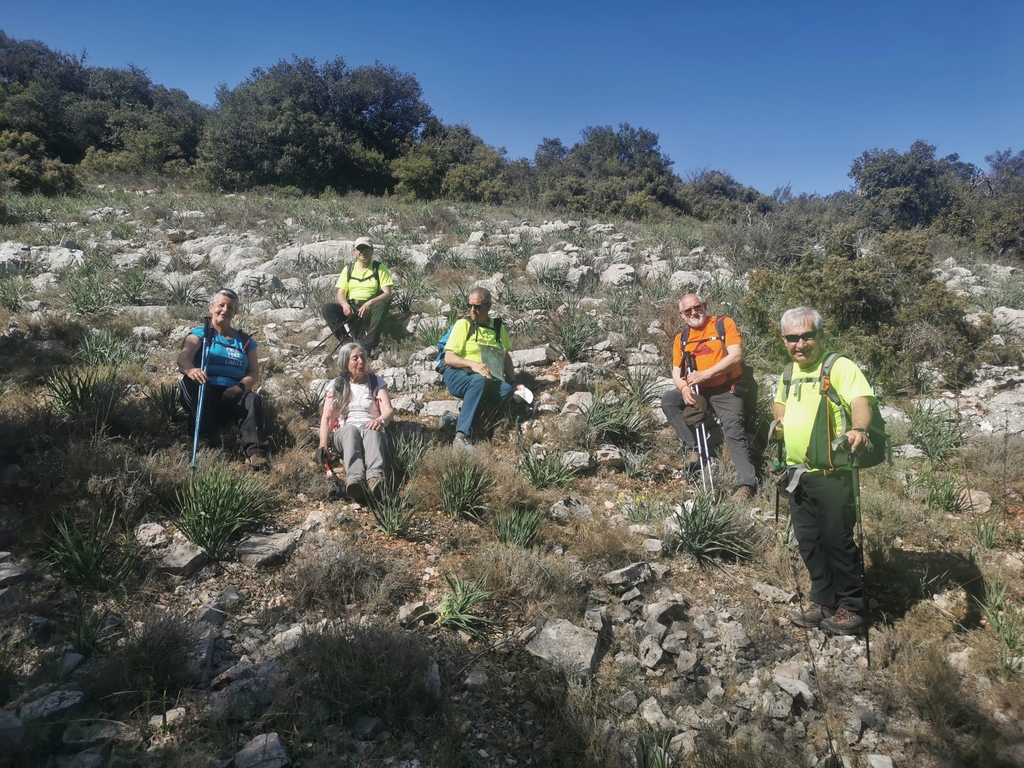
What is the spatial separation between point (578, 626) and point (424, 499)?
1.48m

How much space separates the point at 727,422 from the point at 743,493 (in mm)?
623

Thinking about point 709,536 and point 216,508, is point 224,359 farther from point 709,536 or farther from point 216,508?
point 709,536

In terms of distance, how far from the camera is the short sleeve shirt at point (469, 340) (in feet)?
18.8

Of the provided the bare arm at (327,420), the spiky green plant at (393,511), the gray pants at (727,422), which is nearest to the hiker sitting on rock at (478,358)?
→ the bare arm at (327,420)

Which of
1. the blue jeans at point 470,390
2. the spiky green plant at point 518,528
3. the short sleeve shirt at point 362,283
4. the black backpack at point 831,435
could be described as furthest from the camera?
the short sleeve shirt at point 362,283

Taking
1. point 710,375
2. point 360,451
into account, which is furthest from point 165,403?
point 710,375

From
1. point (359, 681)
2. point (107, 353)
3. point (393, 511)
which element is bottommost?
point (359, 681)

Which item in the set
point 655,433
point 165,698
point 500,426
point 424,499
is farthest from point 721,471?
point 165,698

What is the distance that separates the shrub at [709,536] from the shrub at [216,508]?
2.82 metres

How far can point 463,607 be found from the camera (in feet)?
10.8

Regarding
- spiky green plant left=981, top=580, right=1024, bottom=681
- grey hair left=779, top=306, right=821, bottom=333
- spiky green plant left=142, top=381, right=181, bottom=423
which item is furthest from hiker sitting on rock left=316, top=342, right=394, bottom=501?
spiky green plant left=981, top=580, right=1024, bottom=681

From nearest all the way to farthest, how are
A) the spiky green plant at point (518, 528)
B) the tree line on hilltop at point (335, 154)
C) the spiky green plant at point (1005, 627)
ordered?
the spiky green plant at point (1005, 627)
the spiky green plant at point (518, 528)
the tree line on hilltop at point (335, 154)

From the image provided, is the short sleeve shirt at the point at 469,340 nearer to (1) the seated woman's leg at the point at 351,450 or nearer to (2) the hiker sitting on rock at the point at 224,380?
(1) the seated woman's leg at the point at 351,450

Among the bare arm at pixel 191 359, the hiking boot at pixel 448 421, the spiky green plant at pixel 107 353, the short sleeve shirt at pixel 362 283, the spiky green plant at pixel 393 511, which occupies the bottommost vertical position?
the spiky green plant at pixel 393 511
